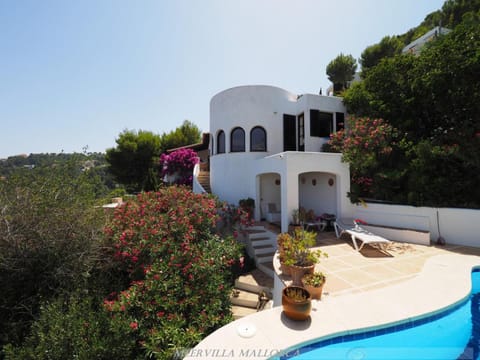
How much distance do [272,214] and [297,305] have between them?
8732 mm

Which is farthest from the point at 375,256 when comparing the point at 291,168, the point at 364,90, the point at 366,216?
the point at 364,90

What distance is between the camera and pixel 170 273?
614 cm

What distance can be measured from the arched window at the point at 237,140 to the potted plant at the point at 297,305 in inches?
432

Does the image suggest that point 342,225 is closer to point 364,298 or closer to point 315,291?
point 364,298

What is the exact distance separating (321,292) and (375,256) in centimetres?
380

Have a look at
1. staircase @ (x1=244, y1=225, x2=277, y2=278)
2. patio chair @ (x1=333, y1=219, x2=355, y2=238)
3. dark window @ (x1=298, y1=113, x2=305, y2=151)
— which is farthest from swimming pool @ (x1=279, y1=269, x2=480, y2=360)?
dark window @ (x1=298, y1=113, x2=305, y2=151)

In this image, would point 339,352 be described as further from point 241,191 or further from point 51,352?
point 241,191

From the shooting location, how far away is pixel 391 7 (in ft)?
37.8

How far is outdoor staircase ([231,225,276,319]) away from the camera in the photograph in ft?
26.8

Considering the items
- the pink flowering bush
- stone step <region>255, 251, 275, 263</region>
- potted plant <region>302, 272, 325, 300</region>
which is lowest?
stone step <region>255, 251, 275, 263</region>

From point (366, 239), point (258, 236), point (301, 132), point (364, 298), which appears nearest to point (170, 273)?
point (364, 298)

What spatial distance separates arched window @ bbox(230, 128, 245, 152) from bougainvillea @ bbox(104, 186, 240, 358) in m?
6.34

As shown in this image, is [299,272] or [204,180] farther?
[204,180]

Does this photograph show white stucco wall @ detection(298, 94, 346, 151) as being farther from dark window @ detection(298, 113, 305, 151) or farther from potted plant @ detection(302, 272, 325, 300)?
potted plant @ detection(302, 272, 325, 300)
